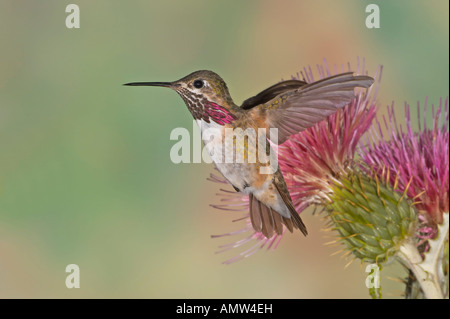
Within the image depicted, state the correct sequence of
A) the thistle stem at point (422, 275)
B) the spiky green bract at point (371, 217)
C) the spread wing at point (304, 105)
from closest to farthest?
the spread wing at point (304, 105), the thistle stem at point (422, 275), the spiky green bract at point (371, 217)

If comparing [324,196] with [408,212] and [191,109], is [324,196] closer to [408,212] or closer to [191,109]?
[408,212]

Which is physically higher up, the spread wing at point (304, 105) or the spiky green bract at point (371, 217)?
the spread wing at point (304, 105)

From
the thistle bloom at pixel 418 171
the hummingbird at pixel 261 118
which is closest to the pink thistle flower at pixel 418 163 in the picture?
the thistle bloom at pixel 418 171

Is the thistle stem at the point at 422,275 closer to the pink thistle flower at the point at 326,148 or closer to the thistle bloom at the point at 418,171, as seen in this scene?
the thistle bloom at the point at 418,171

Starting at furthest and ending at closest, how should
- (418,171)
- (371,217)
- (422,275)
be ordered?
1. (418,171)
2. (371,217)
3. (422,275)

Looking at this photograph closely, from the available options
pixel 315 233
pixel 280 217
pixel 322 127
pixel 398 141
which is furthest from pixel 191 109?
pixel 315 233

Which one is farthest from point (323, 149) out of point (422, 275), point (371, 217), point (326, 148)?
point (422, 275)

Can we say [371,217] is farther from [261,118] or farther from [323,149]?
[261,118]

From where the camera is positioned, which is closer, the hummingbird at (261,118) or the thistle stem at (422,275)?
the hummingbird at (261,118)
